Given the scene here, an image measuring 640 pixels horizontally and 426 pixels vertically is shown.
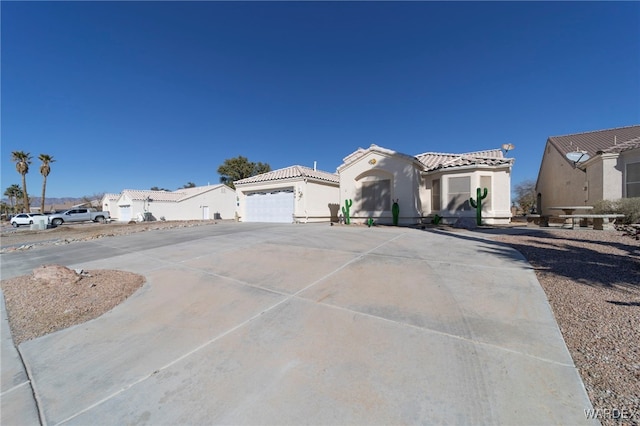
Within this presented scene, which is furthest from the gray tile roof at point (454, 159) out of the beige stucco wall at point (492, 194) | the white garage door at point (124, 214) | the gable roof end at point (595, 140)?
the white garage door at point (124, 214)

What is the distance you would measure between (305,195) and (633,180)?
16716 mm

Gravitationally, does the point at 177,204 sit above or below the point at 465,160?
below

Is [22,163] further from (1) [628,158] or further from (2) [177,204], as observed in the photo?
(1) [628,158]

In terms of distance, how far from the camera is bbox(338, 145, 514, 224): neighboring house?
13875mm

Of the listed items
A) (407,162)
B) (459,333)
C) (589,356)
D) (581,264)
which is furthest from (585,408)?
(407,162)

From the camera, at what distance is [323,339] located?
3.02m

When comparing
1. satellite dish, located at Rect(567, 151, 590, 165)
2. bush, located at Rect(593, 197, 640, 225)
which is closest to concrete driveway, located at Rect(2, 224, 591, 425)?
bush, located at Rect(593, 197, 640, 225)

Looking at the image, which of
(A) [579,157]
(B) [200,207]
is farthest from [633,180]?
(B) [200,207]

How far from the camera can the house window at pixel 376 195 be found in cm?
1536

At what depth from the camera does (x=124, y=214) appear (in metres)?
35.8

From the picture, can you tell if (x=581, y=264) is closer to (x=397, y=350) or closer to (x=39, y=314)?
(x=397, y=350)

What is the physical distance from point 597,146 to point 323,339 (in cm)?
2143

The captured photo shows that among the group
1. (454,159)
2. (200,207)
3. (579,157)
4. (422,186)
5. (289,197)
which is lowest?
(200,207)

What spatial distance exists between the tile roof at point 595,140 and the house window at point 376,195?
439 inches
